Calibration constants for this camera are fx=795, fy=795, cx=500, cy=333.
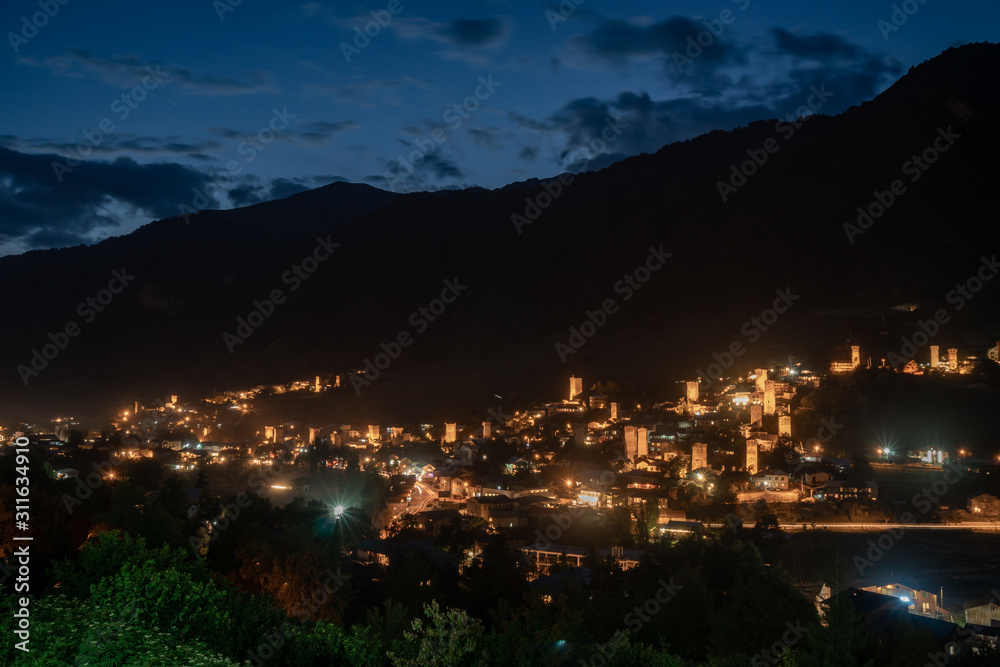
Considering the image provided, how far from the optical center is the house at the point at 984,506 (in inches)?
808

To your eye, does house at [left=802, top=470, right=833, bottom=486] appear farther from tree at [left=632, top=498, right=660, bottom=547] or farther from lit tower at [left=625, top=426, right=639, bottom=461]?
lit tower at [left=625, top=426, right=639, bottom=461]

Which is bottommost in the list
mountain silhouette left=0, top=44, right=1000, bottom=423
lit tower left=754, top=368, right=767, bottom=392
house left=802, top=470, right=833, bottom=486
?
house left=802, top=470, right=833, bottom=486

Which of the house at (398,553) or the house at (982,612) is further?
the house at (398,553)

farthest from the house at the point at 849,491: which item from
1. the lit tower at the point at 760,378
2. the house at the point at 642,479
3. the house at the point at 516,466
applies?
the house at the point at 516,466

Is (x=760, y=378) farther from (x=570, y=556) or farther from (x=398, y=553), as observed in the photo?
(x=398, y=553)

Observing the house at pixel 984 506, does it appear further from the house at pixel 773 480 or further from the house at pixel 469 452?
the house at pixel 469 452

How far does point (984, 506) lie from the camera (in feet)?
68.0

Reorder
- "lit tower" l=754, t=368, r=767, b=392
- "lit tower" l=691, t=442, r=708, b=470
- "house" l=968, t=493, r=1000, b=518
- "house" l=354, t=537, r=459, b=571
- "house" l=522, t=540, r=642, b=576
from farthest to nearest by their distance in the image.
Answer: "lit tower" l=754, t=368, r=767, b=392, "lit tower" l=691, t=442, r=708, b=470, "house" l=968, t=493, r=1000, b=518, "house" l=522, t=540, r=642, b=576, "house" l=354, t=537, r=459, b=571

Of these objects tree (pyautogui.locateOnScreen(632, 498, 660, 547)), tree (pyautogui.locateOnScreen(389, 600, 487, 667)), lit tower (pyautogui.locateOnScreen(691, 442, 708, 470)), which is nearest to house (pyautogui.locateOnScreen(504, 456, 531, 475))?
lit tower (pyautogui.locateOnScreen(691, 442, 708, 470))

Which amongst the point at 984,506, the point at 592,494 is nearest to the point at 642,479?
the point at 592,494

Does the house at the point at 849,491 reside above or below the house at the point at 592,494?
above

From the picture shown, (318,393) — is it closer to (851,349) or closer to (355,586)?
(851,349)

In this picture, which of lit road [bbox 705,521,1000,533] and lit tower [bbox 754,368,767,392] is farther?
lit tower [bbox 754,368,767,392]

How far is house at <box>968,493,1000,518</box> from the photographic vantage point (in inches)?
808
